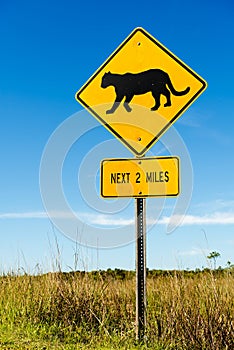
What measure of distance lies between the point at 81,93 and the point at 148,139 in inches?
43.2

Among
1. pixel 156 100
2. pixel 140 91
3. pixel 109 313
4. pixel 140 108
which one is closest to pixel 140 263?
pixel 109 313

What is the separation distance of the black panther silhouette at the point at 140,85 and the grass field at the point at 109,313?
2267 mm

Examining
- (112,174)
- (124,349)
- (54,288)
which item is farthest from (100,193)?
(54,288)

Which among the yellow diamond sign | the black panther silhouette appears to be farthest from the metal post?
the black panther silhouette

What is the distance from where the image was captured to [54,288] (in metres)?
7.62

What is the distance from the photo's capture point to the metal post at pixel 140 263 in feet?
19.5

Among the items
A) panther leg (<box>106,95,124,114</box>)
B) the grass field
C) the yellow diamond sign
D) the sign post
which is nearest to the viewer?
the grass field

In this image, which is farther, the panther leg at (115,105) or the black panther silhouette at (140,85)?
the panther leg at (115,105)

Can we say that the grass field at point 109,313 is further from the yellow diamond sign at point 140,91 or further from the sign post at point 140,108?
the yellow diamond sign at point 140,91

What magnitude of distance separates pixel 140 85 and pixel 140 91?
89 mm

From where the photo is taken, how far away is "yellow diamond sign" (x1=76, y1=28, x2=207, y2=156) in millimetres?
6113

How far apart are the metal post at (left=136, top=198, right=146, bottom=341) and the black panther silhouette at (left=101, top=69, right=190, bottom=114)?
4.07 ft

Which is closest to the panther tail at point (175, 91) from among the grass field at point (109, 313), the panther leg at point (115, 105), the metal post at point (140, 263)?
the panther leg at point (115, 105)

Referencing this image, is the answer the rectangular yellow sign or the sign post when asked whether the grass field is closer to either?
the sign post
